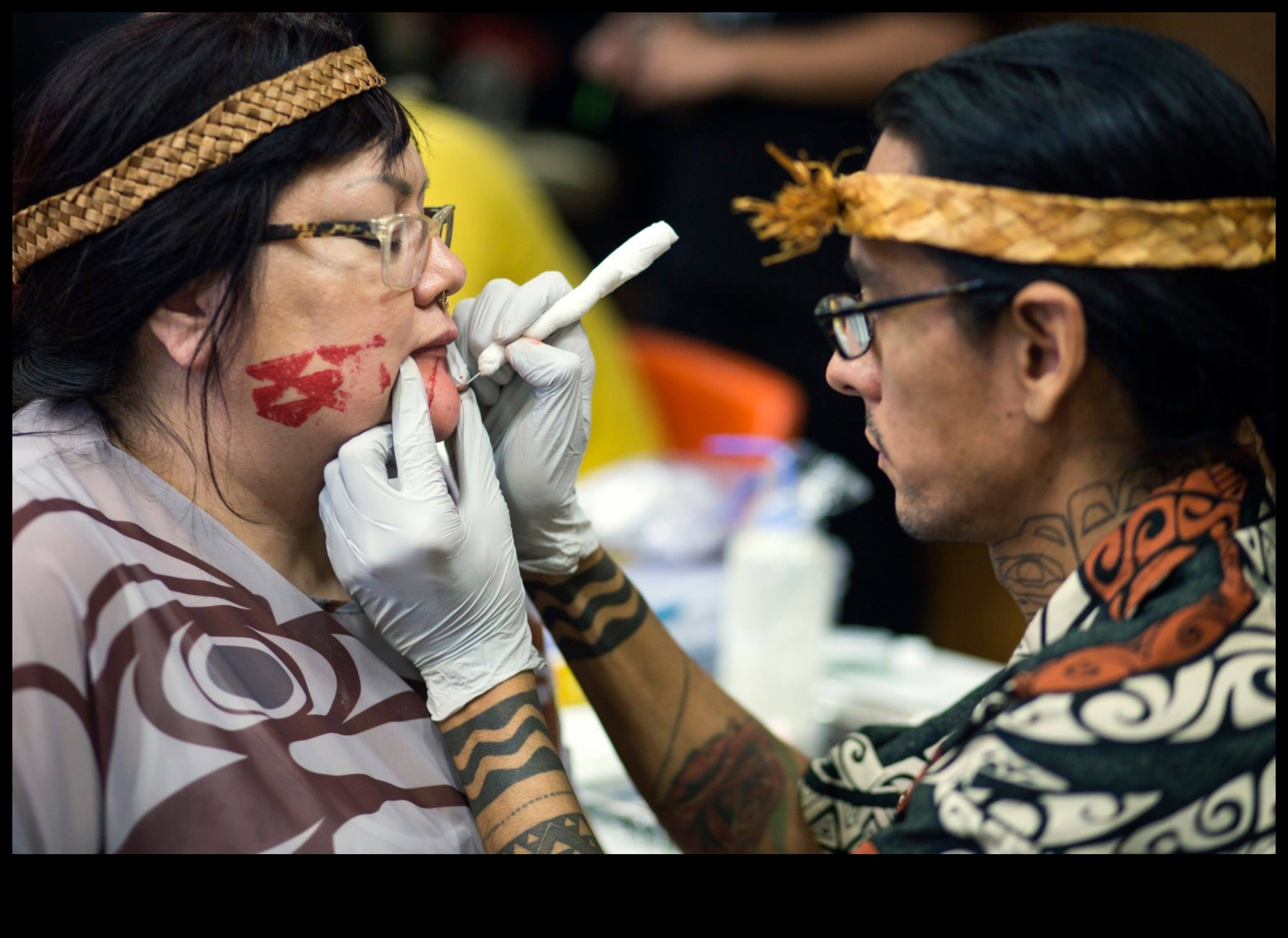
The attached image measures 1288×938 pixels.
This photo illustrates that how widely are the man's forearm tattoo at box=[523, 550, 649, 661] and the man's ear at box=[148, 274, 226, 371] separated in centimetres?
50

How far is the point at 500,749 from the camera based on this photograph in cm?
121

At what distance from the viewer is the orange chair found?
2.88 m

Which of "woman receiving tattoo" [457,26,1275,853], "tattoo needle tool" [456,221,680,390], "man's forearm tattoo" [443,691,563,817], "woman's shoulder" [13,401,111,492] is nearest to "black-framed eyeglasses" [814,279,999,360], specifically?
"woman receiving tattoo" [457,26,1275,853]

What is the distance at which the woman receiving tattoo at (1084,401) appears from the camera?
3.16ft

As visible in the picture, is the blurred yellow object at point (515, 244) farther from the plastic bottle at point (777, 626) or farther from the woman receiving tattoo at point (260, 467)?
the woman receiving tattoo at point (260, 467)

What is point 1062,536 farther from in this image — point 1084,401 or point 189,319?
point 189,319

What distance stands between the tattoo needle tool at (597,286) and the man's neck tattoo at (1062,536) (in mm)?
506

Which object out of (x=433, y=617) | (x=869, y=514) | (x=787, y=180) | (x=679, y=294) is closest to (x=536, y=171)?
(x=679, y=294)

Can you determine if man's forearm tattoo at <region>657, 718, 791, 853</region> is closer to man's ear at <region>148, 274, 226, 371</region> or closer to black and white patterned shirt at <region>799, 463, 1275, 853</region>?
black and white patterned shirt at <region>799, 463, 1275, 853</region>

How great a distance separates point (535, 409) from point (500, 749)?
40cm

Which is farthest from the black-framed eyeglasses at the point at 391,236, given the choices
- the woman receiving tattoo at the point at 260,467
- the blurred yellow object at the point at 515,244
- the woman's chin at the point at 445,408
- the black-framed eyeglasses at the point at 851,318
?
the blurred yellow object at the point at 515,244

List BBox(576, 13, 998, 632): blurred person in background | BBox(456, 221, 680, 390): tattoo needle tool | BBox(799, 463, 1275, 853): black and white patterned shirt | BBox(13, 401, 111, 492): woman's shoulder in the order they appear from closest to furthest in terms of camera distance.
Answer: BBox(799, 463, 1275, 853): black and white patterned shirt, BBox(13, 401, 111, 492): woman's shoulder, BBox(456, 221, 680, 390): tattoo needle tool, BBox(576, 13, 998, 632): blurred person in background
